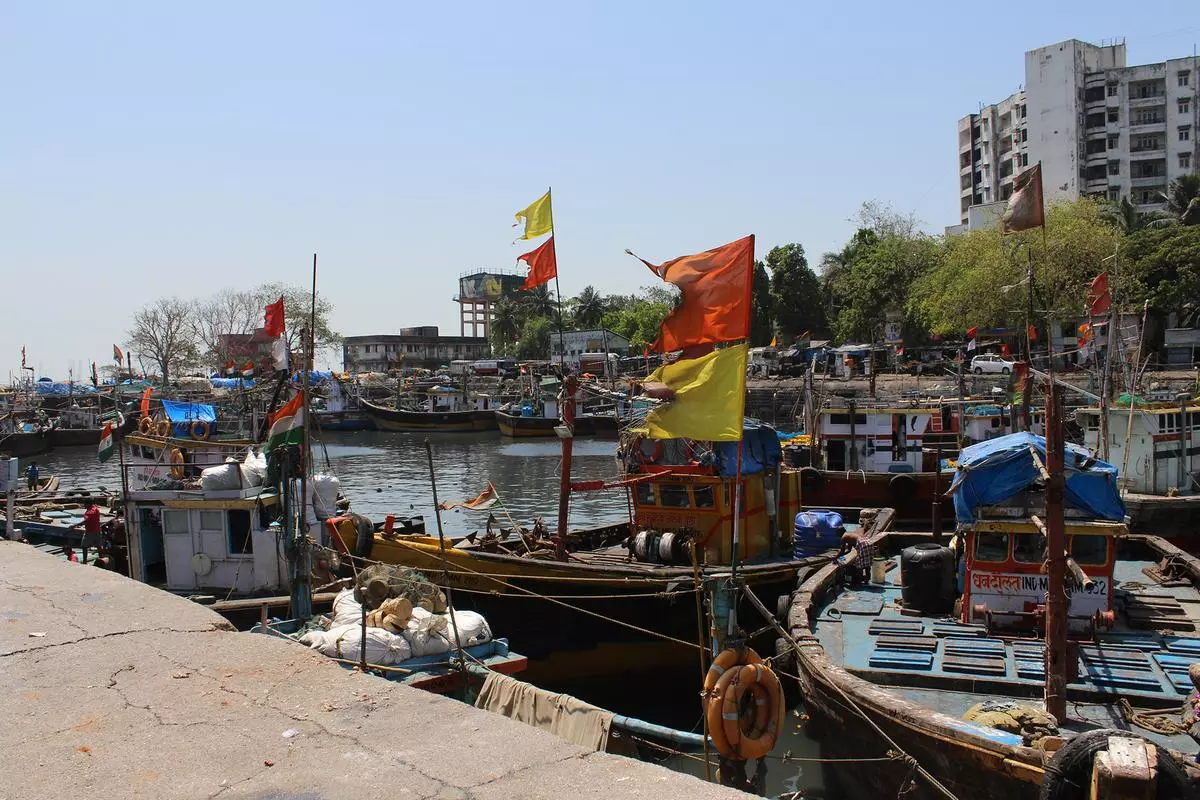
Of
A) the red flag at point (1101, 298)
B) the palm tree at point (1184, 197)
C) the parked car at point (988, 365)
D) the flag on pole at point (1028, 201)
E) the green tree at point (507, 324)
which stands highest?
the palm tree at point (1184, 197)

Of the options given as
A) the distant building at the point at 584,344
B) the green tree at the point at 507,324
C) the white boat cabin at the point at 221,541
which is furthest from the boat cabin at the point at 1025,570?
the green tree at the point at 507,324

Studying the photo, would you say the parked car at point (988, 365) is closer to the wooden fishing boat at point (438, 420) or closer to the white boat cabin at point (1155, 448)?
the white boat cabin at point (1155, 448)

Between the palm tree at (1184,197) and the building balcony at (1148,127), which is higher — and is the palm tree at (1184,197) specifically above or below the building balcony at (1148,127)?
below

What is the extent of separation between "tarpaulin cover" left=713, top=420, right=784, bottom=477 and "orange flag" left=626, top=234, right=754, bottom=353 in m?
7.34

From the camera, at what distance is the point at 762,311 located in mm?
78562

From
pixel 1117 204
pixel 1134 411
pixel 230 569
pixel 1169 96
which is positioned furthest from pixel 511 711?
pixel 1169 96

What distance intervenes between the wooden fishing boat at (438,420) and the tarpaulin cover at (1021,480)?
67.6 metres

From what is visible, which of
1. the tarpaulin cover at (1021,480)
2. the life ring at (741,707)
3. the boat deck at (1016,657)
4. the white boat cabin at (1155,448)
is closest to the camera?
the life ring at (741,707)

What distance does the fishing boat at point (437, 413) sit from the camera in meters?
78.0

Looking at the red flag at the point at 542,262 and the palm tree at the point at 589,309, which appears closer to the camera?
the red flag at the point at 542,262

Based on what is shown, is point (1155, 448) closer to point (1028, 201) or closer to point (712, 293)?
point (1028, 201)

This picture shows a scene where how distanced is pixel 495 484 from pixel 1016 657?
122ft

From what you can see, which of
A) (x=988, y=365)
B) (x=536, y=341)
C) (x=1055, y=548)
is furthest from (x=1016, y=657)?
(x=536, y=341)

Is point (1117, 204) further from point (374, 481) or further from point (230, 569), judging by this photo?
point (230, 569)
